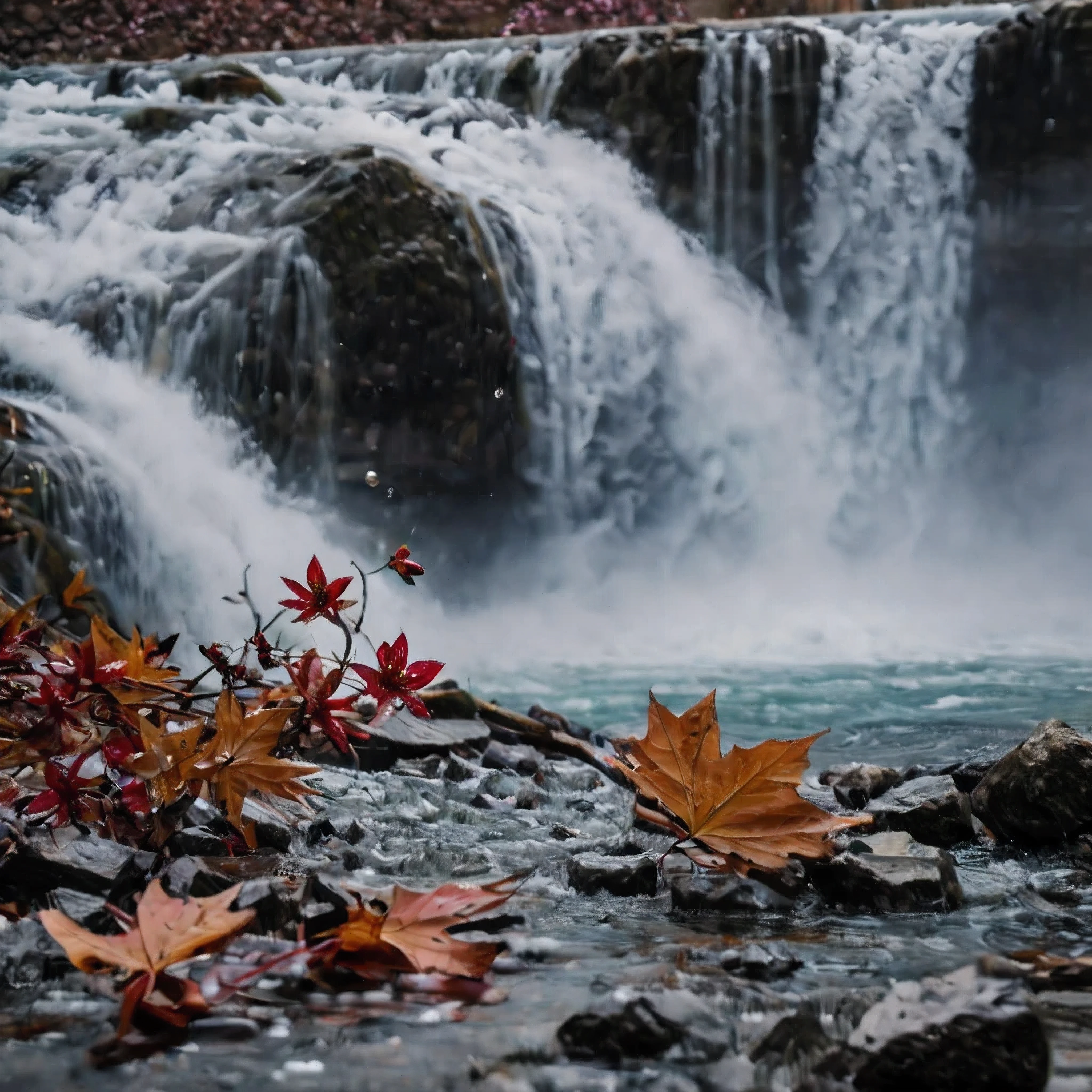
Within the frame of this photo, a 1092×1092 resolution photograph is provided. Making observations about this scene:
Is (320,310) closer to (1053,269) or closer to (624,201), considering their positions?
(624,201)

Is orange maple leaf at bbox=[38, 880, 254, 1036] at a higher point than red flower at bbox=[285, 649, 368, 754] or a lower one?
lower

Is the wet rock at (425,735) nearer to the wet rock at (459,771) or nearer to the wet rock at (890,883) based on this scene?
the wet rock at (459,771)

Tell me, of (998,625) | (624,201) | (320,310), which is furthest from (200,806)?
(624,201)

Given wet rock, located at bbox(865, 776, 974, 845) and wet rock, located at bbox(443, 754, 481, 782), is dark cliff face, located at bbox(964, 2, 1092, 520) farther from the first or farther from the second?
wet rock, located at bbox(865, 776, 974, 845)

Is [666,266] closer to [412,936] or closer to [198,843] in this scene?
[198,843]

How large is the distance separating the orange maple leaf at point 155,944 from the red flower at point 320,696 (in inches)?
14.1

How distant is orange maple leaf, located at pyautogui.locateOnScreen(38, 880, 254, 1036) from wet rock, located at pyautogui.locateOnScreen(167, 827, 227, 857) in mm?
559

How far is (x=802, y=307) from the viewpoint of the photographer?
8.16 metres

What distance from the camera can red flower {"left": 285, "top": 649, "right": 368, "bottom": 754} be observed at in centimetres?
141

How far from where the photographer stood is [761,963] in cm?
118

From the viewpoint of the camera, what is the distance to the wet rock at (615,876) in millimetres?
1579

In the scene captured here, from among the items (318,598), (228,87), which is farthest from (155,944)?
(228,87)

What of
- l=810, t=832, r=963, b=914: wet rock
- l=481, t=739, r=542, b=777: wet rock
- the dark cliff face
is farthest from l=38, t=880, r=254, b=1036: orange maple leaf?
the dark cliff face

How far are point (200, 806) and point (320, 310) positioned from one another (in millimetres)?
5005
